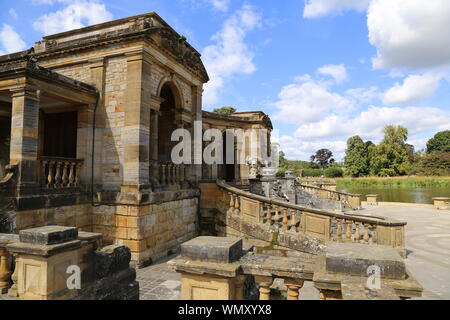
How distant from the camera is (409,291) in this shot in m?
2.20

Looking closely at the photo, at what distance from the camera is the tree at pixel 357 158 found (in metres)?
56.8

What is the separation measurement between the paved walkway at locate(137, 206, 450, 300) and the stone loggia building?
1.15 metres

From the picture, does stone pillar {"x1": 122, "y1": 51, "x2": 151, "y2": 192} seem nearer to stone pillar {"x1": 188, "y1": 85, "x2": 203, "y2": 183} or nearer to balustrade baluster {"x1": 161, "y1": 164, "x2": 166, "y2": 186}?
balustrade baluster {"x1": 161, "y1": 164, "x2": 166, "y2": 186}

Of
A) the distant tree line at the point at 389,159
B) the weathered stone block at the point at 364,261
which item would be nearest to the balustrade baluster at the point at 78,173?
the weathered stone block at the point at 364,261

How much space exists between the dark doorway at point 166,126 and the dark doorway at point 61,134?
3.08m

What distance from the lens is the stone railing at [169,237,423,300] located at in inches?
91.6

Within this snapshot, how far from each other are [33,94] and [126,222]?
401 cm

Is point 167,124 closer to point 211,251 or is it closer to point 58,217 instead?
point 58,217

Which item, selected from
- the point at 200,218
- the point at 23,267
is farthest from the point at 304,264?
the point at 200,218

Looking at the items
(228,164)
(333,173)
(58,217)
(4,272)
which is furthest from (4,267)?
(333,173)

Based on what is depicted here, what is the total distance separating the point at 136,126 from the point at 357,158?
57.8 meters

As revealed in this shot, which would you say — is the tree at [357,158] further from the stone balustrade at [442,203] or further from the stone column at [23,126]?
the stone column at [23,126]

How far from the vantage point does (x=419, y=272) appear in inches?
264

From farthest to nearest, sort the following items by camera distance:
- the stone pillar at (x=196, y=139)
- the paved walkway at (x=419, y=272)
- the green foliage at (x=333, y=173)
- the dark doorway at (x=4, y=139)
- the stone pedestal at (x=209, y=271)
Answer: the green foliage at (x=333, y=173)
the stone pillar at (x=196, y=139)
the dark doorway at (x=4, y=139)
the paved walkway at (x=419, y=272)
the stone pedestal at (x=209, y=271)
